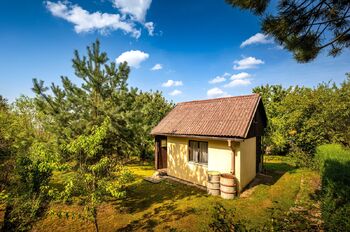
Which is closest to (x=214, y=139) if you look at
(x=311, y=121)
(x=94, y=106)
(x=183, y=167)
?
(x=183, y=167)

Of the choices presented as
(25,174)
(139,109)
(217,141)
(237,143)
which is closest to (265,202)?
(237,143)

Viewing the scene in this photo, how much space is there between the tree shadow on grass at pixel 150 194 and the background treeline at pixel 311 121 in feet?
27.3

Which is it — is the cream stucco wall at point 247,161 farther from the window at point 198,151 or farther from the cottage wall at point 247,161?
the window at point 198,151

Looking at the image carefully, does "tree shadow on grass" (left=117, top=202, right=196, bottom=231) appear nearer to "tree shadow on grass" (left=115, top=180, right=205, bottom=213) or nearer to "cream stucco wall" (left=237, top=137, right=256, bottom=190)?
"tree shadow on grass" (left=115, top=180, right=205, bottom=213)

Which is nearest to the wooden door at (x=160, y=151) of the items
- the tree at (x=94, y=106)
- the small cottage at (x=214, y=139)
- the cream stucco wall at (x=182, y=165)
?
the small cottage at (x=214, y=139)

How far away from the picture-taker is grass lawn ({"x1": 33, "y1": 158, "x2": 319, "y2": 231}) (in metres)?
6.75

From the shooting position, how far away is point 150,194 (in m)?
9.73

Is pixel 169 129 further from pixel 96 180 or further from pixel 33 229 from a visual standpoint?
pixel 33 229

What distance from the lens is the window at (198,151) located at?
10.7 metres

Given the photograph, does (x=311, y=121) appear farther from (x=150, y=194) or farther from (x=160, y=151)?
(x=150, y=194)

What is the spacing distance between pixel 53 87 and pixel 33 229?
679 centimetres

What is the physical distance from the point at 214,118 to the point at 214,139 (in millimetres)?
1927

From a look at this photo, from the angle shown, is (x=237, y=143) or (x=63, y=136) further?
(x=63, y=136)

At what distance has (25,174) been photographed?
703 centimetres
